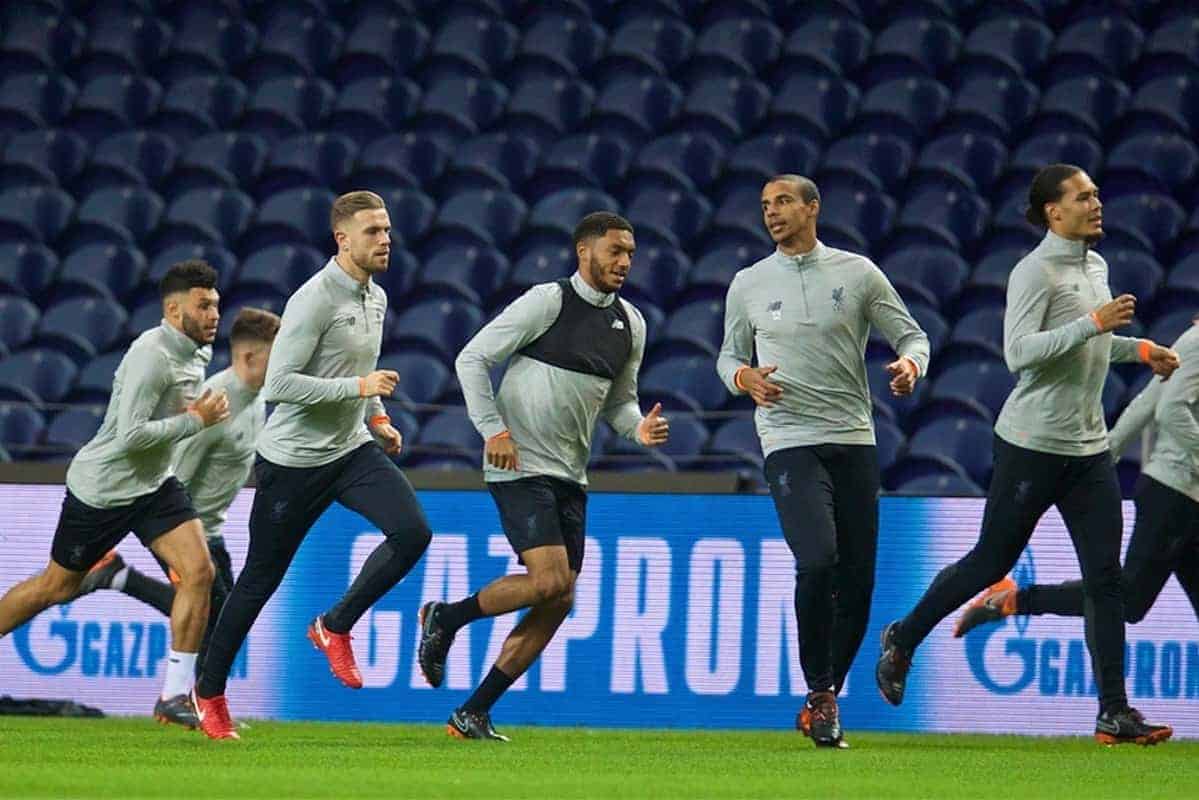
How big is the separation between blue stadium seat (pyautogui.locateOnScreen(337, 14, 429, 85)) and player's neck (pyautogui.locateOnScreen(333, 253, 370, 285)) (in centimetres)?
776

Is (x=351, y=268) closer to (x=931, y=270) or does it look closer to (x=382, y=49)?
(x=931, y=270)

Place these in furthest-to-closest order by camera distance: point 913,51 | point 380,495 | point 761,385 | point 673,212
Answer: point 913,51, point 673,212, point 380,495, point 761,385

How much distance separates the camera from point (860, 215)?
13094 millimetres

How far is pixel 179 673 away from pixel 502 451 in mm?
1857

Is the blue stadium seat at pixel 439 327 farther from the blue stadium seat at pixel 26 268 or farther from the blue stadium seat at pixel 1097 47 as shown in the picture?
the blue stadium seat at pixel 1097 47

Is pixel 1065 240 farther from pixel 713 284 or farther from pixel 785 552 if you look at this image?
pixel 713 284

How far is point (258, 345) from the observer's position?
8.88 metres

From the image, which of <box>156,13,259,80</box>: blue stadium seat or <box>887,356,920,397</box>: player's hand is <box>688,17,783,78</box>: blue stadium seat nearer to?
<box>156,13,259,80</box>: blue stadium seat

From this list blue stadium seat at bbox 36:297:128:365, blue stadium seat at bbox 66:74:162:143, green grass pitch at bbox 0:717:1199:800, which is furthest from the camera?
blue stadium seat at bbox 66:74:162:143

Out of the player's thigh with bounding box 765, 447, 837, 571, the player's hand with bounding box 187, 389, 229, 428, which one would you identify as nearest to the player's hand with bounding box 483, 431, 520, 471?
the player's thigh with bounding box 765, 447, 837, 571

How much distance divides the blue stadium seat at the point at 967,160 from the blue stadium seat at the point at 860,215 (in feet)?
1.33

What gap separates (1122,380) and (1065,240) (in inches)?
175

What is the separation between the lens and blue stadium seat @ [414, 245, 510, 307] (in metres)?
13.0

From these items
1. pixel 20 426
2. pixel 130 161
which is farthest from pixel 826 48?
pixel 20 426
